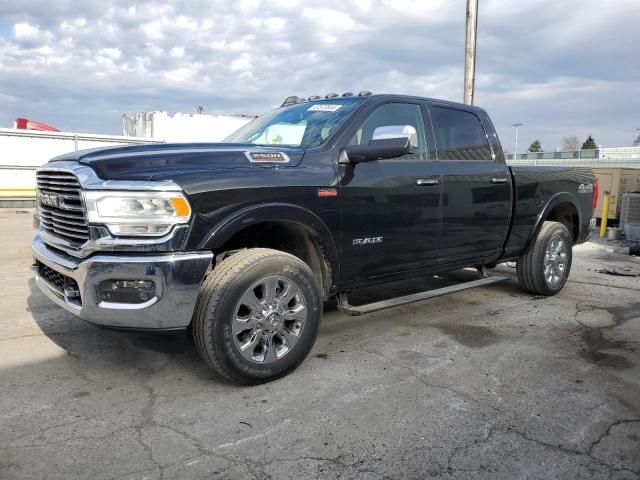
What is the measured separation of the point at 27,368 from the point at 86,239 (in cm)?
126

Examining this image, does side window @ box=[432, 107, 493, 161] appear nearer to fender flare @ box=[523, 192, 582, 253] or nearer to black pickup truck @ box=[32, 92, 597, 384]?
black pickup truck @ box=[32, 92, 597, 384]

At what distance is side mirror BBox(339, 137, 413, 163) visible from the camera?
378cm

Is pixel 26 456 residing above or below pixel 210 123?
below

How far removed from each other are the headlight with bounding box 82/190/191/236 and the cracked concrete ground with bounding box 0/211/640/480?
41.8 inches

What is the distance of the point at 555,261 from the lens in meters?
6.15

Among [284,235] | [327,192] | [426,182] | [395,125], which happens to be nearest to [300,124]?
[395,125]

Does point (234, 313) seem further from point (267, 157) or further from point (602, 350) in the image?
point (602, 350)

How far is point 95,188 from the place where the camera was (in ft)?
10.1

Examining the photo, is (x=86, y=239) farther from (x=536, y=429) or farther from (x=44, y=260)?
(x=536, y=429)

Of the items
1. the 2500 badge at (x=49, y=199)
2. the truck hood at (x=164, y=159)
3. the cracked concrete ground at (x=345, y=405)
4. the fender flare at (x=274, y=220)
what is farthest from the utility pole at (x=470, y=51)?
the 2500 badge at (x=49, y=199)

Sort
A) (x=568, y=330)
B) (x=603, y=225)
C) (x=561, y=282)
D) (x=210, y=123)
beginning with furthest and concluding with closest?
1. (x=210, y=123)
2. (x=603, y=225)
3. (x=561, y=282)
4. (x=568, y=330)

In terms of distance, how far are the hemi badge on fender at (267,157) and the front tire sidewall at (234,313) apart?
0.65 meters

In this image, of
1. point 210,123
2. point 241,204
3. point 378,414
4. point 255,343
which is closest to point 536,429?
point 378,414

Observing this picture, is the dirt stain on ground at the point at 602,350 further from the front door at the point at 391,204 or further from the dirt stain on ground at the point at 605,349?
the front door at the point at 391,204
